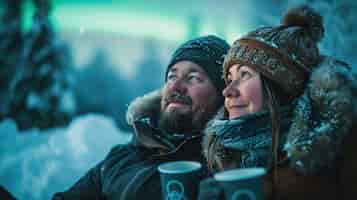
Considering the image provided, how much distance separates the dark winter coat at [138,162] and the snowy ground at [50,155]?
59 centimetres

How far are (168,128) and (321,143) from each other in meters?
0.80

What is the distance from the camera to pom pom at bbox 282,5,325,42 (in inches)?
44.8

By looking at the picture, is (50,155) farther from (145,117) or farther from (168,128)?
(168,128)

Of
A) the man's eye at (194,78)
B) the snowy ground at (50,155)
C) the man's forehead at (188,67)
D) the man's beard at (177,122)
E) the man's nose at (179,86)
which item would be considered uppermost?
the man's forehead at (188,67)

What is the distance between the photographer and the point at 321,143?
3.13 feet

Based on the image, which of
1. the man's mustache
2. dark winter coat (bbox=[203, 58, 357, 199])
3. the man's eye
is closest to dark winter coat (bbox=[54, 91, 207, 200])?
the man's mustache

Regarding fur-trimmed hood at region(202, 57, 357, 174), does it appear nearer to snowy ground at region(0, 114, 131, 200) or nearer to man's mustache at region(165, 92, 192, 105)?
man's mustache at region(165, 92, 192, 105)

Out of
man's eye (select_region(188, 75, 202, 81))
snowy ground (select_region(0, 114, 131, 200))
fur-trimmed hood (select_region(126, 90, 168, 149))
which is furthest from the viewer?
snowy ground (select_region(0, 114, 131, 200))

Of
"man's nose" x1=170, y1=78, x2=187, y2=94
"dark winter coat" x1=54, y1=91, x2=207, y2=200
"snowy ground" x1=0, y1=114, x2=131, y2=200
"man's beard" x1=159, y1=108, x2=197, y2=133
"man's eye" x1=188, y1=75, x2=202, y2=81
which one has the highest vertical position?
"man's eye" x1=188, y1=75, x2=202, y2=81

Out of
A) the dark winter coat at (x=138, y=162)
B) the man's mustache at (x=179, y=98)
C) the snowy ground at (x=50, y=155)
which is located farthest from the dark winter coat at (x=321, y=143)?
the snowy ground at (x=50, y=155)

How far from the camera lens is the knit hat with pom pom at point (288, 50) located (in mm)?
1090

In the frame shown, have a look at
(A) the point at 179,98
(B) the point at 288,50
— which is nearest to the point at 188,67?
(A) the point at 179,98

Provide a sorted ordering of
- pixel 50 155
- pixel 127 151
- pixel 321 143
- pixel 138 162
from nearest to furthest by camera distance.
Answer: pixel 321 143
pixel 138 162
pixel 127 151
pixel 50 155

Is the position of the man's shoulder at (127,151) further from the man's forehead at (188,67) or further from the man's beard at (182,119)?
the man's forehead at (188,67)
